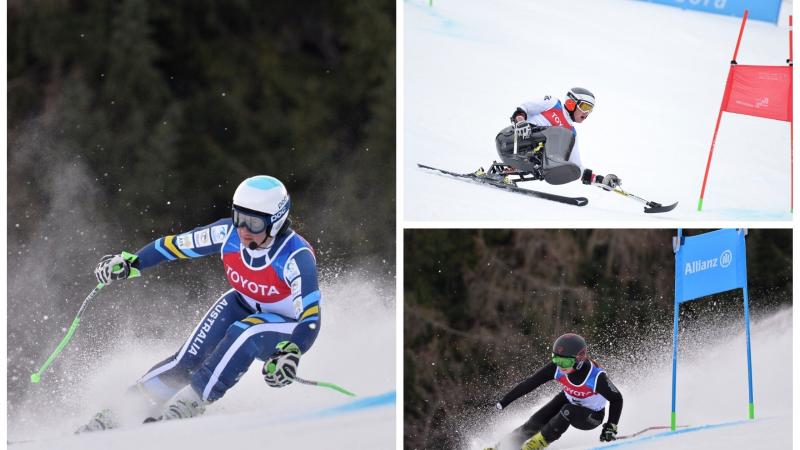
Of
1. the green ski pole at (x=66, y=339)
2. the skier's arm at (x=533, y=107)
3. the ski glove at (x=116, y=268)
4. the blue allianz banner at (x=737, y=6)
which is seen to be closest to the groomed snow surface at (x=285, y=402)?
the green ski pole at (x=66, y=339)

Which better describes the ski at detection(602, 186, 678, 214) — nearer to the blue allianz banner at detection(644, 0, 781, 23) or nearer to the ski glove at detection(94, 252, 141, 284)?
the blue allianz banner at detection(644, 0, 781, 23)

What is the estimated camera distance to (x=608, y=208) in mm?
5582

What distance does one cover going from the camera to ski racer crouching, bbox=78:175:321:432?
4.85m

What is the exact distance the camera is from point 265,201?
4828mm

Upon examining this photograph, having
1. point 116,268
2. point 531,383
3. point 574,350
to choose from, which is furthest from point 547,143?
point 116,268

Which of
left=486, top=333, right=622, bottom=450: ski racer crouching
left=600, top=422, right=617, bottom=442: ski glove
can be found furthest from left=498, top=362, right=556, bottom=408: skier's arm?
left=600, top=422, right=617, bottom=442: ski glove

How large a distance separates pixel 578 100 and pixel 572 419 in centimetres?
160

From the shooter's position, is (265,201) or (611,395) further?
(611,395)

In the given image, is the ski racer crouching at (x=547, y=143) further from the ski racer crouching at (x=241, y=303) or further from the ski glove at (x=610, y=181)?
the ski racer crouching at (x=241, y=303)

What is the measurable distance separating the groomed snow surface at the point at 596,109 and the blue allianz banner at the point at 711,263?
13cm

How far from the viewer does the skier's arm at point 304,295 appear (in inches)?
190

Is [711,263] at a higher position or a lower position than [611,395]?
higher

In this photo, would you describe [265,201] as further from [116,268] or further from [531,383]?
[531,383]

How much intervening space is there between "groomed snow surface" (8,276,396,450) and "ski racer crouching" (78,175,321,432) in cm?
19
